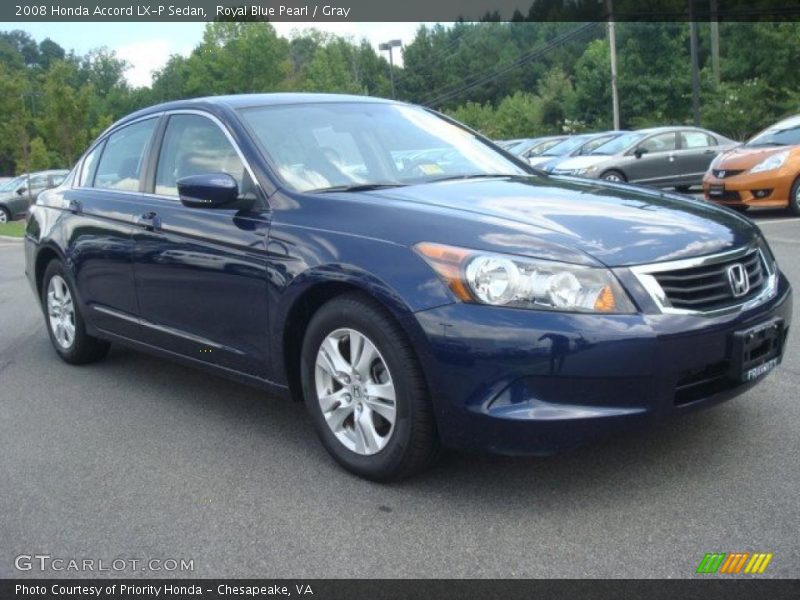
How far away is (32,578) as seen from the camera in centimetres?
303

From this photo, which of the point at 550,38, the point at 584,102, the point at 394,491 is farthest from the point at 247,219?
the point at 550,38

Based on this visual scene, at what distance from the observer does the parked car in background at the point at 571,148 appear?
18359 millimetres

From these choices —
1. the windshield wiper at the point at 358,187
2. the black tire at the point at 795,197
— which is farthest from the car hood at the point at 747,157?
the windshield wiper at the point at 358,187

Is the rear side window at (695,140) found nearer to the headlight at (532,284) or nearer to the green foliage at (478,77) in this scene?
the green foliage at (478,77)

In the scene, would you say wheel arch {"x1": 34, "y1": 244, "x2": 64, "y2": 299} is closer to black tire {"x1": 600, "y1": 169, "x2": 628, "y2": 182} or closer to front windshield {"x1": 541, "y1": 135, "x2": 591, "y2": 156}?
black tire {"x1": 600, "y1": 169, "x2": 628, "y2": 182}

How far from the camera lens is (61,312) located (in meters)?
6.07

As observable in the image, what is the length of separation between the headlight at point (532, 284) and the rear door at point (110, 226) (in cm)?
239

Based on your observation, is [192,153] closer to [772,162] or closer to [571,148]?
[772,162]

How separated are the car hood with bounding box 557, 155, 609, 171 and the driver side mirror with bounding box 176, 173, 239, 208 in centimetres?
1332

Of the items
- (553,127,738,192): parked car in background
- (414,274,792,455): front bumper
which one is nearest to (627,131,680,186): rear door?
(553,127,738,192): parked car in background

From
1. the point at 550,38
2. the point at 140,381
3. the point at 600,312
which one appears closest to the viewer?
the point at 600,312

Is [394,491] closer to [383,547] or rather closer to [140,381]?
[383,547]

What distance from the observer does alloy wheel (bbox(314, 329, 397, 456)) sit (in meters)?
3.57

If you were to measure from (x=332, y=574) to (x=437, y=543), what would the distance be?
15.7 inches
